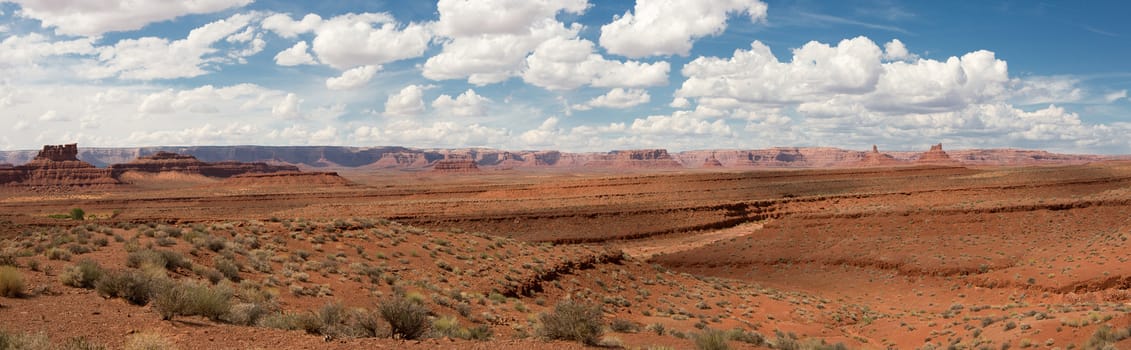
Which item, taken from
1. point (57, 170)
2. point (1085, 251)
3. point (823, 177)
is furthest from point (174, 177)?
point (1085, 251)

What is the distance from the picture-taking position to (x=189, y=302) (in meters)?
9.14

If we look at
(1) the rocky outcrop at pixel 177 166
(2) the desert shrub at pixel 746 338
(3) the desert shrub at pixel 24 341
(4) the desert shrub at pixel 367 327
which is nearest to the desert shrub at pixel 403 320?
(4) the desert shrub at pixel 367 327

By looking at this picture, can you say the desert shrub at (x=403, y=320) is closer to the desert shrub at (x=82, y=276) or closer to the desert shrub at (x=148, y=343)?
the desert shrub at (x=148, y=343)

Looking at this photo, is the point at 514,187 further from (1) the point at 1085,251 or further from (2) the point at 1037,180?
(1) the point at 1085,251

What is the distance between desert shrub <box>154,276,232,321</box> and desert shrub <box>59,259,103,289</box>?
2.09m

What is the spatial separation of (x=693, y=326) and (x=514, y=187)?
65768 millimetres

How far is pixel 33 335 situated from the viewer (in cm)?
720

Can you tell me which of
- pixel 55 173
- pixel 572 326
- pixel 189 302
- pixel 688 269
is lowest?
pixel 688 269

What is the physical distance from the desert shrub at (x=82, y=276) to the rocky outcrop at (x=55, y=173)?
126 m

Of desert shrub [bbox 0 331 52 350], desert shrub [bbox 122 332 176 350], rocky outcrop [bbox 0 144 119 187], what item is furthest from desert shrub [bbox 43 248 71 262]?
rocky outcrop [bbox 0 144 119 187]

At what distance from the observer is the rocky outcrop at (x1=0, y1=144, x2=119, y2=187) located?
363ft

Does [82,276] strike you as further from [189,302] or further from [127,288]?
[189,302]

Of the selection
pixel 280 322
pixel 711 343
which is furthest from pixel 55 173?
pixel 711 343

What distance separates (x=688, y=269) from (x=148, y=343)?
29601 millimetres
